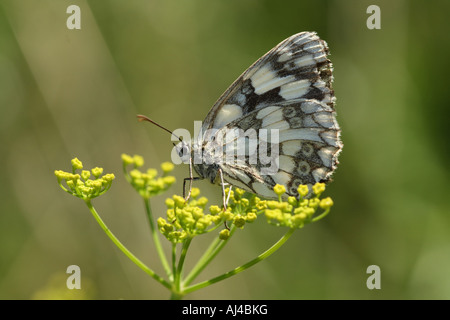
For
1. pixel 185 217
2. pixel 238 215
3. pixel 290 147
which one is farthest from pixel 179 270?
pixel 290 147

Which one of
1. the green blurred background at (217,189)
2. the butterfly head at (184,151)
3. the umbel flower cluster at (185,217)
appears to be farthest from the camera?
the green blurred background at (217,189)

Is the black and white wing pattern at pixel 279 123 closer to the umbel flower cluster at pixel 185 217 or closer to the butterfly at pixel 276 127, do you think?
the butterfly at pixel 276 127

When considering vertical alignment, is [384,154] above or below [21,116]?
below

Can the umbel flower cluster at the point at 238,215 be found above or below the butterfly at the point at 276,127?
below

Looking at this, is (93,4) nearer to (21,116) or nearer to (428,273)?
(21,116)

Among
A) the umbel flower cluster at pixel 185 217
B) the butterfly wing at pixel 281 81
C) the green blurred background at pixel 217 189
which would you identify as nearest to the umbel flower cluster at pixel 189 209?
the umbel flower cluster at pixel 185 217

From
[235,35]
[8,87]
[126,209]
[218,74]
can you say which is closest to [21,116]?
[8,87]

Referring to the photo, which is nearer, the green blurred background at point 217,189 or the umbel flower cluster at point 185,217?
the umbel flower cluster at point 185,217
